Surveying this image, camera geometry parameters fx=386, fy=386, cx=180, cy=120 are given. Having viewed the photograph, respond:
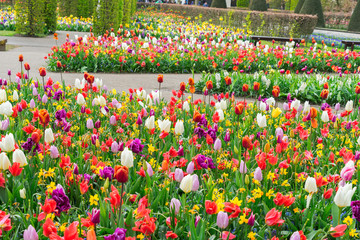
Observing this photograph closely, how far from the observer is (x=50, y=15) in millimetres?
16312

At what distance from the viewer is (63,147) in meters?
2.93

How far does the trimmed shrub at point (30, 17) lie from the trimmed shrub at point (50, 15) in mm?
878

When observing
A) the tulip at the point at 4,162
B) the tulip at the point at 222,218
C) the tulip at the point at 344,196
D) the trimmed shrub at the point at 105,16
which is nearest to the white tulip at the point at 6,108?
the tulip at the point at 4,162

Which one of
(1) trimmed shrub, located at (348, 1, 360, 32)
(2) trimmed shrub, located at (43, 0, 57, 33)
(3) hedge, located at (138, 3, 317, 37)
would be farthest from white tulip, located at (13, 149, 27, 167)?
(1) trimmed shrub, located at (348, 1, 360, 32)

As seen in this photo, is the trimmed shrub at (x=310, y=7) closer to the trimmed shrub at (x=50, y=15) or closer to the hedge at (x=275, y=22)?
the hedge at (x=275, y=22)

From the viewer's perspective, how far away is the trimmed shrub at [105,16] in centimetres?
1274

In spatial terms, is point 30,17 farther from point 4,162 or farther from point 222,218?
point 222,218

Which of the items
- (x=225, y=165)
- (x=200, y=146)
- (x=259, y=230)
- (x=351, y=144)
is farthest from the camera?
(x=351, y=144)

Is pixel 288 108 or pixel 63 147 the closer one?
pixel 63 147

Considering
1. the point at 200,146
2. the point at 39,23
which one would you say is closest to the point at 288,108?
the point at 200,146

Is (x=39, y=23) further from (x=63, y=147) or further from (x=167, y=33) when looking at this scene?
(x=63, y=147)

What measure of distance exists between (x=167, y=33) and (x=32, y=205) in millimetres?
12976

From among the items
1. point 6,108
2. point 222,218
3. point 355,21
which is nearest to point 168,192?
point 222,218

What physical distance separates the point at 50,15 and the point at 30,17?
60.9 inches
